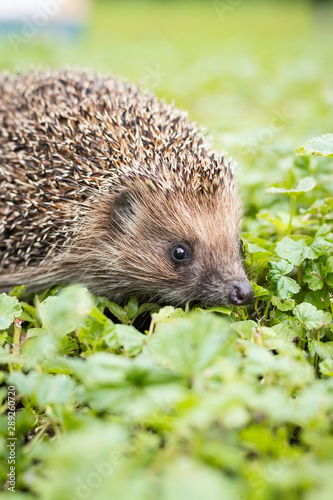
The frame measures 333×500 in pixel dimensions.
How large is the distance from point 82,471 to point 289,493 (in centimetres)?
45

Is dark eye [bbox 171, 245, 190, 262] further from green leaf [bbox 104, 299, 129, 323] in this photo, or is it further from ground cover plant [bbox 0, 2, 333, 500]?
green leaf [bbox 104, 299, 129, 323]

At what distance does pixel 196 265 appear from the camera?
2.43 meters

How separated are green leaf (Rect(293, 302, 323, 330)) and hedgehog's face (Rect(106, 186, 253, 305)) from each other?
0.28m

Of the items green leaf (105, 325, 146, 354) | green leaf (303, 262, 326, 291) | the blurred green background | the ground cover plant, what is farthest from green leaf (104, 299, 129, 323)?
the blurred green background

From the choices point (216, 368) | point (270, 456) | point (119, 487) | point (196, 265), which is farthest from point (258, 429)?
point (196, 265)

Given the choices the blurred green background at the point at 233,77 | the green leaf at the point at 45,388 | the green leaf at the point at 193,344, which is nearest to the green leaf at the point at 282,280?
the green leaf at the point at 193,344

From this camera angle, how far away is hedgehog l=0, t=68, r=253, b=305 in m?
2.47

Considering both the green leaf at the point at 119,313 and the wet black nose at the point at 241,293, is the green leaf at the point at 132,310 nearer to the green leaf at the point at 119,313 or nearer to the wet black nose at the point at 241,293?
the green leaf at the point at 119,313

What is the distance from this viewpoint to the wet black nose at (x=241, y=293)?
2180 mm

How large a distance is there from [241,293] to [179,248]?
0.43 meters

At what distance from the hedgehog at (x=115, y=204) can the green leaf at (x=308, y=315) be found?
0.35 meters

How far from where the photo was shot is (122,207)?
2629 millimetres

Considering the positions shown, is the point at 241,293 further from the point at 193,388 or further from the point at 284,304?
the point at 193,388

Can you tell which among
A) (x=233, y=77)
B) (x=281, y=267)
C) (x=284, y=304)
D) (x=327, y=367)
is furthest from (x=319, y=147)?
(x=233, y=77)
